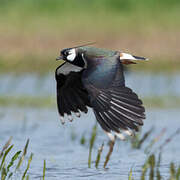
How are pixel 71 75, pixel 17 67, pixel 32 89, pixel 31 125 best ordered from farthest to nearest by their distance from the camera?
1. pixel 17 67
2. pixel 32 89
3. pixel 31 125
4. pixel 71 75

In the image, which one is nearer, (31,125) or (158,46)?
(31,125)

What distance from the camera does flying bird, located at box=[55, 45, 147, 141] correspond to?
6352 millimetres

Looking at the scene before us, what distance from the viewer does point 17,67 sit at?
13359 millimetres

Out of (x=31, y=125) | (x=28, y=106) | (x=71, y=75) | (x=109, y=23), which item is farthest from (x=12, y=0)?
(x=71, y=75)

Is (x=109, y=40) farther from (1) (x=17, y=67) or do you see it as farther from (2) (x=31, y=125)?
(2) (x=31, y=125)

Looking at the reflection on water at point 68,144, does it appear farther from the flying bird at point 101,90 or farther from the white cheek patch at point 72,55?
the white cheek patch at point 72,55

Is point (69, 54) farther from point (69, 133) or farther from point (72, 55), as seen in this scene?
point (69, 133)

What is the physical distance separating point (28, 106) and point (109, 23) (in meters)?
5.33

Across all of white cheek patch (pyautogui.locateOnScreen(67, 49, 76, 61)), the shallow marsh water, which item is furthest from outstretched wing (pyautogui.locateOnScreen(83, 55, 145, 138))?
the shallow marsh water

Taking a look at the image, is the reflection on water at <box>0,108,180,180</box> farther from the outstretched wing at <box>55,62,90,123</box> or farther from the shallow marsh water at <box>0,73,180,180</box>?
the outstretched wing at <box>55,62,90,123</box>

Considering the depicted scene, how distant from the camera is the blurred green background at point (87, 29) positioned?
47.3 feet

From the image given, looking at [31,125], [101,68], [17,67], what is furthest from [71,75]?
[17,67]

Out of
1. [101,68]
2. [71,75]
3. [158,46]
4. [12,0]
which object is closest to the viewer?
[101,68]

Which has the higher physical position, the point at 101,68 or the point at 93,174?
the point at 101,68
